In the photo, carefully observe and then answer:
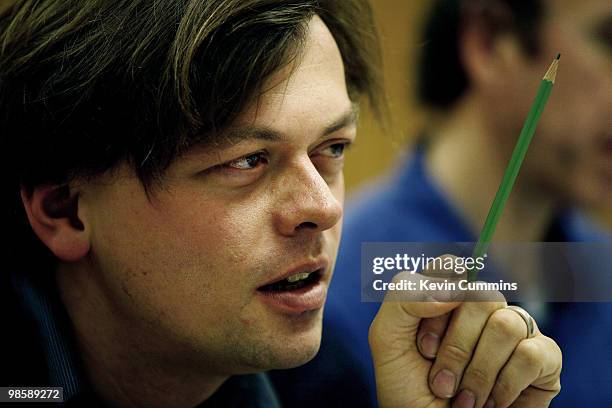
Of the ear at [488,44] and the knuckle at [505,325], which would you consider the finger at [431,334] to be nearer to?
the knuckle at [505,325]

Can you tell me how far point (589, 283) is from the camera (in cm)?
89

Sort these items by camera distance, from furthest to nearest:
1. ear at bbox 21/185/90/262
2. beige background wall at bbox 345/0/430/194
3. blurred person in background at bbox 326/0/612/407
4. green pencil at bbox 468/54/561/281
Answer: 1. beige background wall at bbox 345/0/430/194
2. blurred person in background at bbox 326/0/612/407
3. ear at bbox 21/185/90/262
4. green pencil at bbox 468/54/561/281

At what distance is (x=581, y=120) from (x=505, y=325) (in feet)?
1.15

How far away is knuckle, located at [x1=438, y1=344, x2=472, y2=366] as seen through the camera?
752mm

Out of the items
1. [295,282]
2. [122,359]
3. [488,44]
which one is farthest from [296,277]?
[488,44]

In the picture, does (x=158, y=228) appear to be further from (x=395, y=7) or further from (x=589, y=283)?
(x=395, y=7)

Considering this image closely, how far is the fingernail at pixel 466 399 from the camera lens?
0.77 m

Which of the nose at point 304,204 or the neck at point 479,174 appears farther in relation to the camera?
the neck at point 479,174

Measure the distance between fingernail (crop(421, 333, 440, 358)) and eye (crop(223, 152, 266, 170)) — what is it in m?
0.22

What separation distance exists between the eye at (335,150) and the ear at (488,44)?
1.26 feet

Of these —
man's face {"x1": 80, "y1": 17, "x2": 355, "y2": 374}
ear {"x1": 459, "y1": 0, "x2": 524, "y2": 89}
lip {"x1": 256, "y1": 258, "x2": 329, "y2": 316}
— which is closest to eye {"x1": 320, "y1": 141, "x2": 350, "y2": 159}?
man's face {"x1": 80, "y1": 17, "x2": 355, "y2": 374}

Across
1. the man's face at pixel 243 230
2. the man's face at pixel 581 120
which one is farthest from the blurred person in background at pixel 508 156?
the man's face at pixel 243 230

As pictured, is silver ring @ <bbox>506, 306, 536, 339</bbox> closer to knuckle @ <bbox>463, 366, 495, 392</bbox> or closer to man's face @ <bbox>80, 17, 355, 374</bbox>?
knuckle @ <bbox>463, 366, 495, 392</bbox>

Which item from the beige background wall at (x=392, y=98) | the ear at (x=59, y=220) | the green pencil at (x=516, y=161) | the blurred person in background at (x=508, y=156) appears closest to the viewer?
the green pencil at (x=516, y=161)
